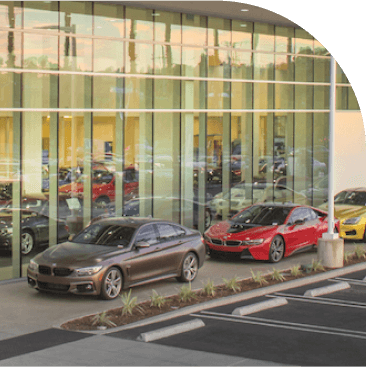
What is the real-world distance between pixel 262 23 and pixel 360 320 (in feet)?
44.1

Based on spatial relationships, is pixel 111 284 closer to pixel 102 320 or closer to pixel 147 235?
pixel 147 235

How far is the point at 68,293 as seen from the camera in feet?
39.9

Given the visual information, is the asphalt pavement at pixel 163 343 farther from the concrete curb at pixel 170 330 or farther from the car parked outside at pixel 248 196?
the car parked outside at pixel 248 196

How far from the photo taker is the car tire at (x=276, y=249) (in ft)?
52.8

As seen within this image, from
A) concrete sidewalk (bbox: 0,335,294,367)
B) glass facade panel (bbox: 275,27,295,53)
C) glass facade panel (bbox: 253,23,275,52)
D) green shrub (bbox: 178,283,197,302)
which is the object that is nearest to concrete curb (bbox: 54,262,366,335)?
green shrub (bbox: 178,283,197,302)

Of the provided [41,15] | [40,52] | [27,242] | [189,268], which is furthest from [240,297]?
[41,15]

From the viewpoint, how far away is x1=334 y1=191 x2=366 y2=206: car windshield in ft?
70.0

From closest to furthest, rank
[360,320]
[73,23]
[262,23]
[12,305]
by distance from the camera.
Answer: [360,320]
[12,305]
[73,23]
[262,23]

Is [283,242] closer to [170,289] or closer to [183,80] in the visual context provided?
[170,289]

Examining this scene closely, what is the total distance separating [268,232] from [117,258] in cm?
547

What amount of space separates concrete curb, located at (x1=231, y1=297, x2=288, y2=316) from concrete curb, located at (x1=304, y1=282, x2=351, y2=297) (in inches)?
31.8

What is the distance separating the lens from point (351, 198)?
21672 millimetres

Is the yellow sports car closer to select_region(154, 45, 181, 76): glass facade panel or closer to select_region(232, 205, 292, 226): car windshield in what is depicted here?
select_region(232, 205, 292, 226): car windshield

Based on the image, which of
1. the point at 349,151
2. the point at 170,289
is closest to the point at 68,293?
the point at 170,289
